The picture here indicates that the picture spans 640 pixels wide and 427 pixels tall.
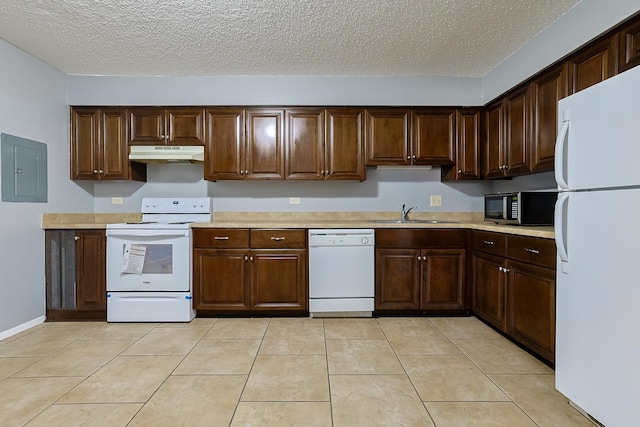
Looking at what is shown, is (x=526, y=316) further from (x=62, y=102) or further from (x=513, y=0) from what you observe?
(x=62, y=102)

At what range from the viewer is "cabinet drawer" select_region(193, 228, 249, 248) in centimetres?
323

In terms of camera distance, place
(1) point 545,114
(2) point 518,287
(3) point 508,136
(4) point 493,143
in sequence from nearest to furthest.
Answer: (2) point 518,287 < (1) point 545,114 < (3) point 508,136 < (4) point 493,143

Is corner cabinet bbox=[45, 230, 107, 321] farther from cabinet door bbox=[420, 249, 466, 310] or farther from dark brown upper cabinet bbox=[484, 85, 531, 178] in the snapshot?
dark brown upper cabinet bbox=[484, 85, 531, 178]

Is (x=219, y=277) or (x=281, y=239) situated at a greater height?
(x=281, y=239)

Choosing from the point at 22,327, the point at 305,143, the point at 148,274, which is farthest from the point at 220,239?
the point at 22,327

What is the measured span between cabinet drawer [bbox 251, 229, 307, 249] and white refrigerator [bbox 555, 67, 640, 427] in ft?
6.56

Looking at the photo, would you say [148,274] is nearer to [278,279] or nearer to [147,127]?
[278,279]

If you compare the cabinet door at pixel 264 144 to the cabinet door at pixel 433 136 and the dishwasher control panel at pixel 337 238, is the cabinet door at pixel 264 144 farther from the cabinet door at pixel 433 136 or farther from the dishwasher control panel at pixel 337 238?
the cabinet door at pixel 433 136

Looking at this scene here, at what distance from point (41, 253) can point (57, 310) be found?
54 cm

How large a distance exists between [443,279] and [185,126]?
9.51 feet

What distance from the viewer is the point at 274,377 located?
211 centimetres

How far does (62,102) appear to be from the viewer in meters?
3.48

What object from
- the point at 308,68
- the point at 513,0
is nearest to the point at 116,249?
the point at 308,68

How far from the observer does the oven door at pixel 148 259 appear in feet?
10.3
